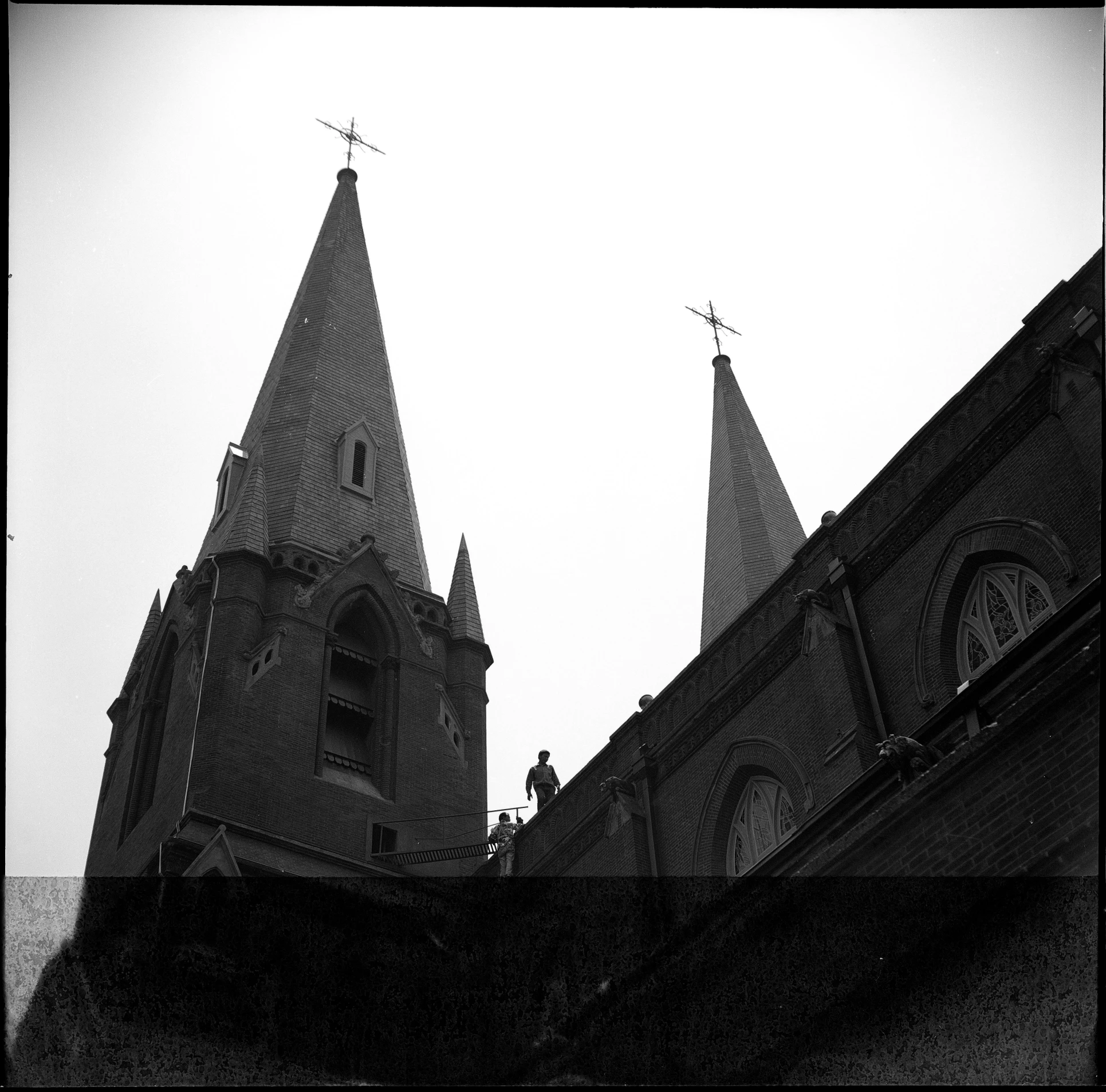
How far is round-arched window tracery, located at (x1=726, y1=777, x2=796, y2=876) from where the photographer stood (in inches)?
758

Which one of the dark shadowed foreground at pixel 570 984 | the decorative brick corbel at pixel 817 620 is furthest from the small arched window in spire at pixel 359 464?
the decorative brick corbel at pixel 817 620

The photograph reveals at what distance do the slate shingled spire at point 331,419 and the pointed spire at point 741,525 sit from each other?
6271 millimetres

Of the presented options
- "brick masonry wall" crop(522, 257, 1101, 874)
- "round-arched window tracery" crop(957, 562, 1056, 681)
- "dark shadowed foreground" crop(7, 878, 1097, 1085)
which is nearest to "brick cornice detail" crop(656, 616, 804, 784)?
"brick masonry wall" crop(522, 257, 1101, 874)

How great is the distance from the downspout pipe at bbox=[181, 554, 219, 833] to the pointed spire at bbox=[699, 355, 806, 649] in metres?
9.38

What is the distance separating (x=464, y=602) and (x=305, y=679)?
5.31m

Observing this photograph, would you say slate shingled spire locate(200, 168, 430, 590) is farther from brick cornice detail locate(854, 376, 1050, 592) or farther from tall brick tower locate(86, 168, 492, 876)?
brick cornice detail locate(854, 376, 1050, 592)

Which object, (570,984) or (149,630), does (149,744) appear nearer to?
(149,630)

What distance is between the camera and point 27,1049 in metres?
14.8

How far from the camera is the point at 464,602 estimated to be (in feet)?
99.1

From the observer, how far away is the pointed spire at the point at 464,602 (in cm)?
2962

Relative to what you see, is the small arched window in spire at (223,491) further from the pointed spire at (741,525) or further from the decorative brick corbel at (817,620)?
the decorative brick corbel at (817,620)

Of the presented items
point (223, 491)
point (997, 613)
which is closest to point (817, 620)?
point (997, 613)

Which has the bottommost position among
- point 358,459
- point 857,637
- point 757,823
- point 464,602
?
point 757,823

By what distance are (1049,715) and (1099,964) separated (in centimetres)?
154
